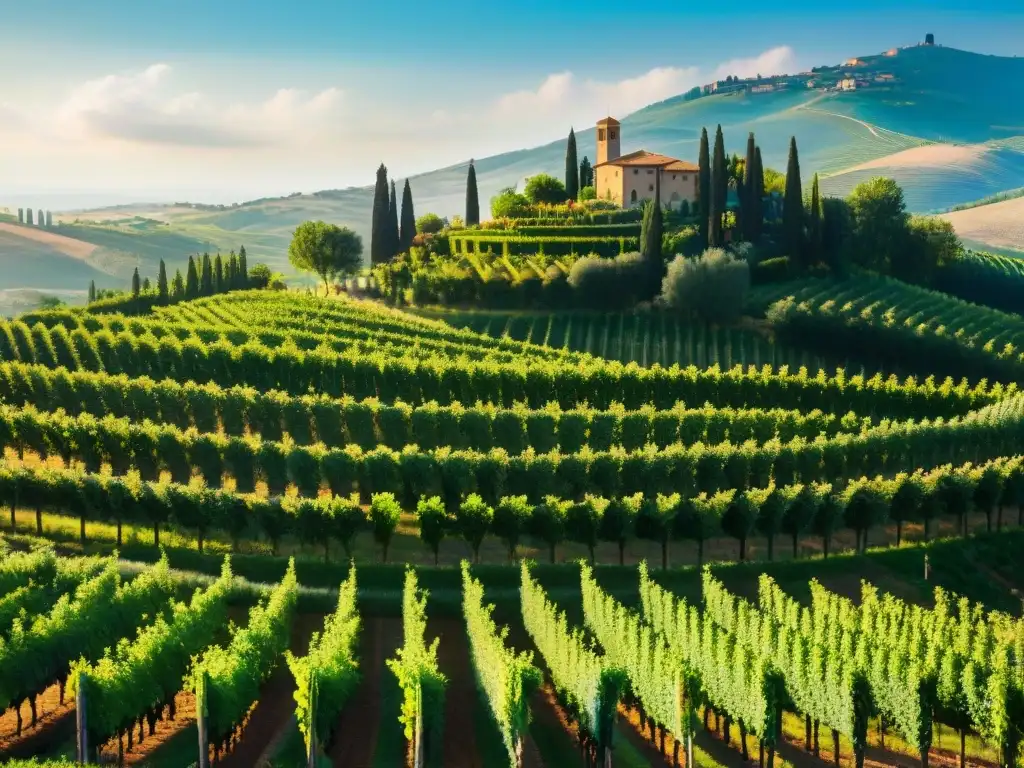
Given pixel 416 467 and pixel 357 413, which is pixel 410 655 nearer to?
pixel 416 467

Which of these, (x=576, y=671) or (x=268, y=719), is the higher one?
(x=576, y=671)

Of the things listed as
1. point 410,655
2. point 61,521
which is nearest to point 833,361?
point 61,521

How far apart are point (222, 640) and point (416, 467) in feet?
43.3

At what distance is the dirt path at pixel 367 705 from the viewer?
86.1 ft

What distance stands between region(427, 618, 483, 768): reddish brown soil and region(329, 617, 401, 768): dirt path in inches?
55.8

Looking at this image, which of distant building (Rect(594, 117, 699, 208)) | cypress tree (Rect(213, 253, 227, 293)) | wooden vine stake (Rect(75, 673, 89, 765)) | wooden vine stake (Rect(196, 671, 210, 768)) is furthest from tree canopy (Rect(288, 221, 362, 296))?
wooden vine stake (Rect(196, 671, 210, 768))

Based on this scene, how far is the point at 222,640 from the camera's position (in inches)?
1251

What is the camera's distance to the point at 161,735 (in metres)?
27.4

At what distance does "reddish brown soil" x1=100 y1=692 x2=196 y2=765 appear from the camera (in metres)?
26.0

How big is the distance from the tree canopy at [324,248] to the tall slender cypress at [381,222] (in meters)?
2.47

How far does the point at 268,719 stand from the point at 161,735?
102 inches

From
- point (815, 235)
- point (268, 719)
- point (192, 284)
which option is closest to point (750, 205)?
point (815, 235)

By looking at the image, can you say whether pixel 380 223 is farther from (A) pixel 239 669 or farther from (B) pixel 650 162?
(A) pixel 239 669

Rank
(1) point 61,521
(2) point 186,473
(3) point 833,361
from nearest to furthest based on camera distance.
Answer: (1) point 61,521
(2) point 186,473
(3) point 833,361
